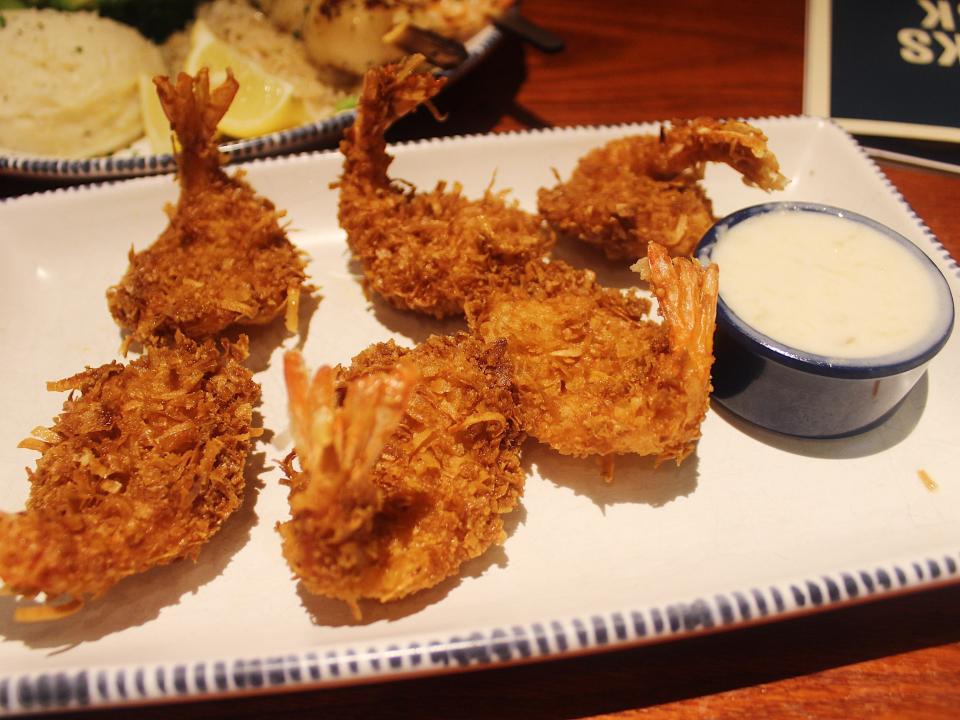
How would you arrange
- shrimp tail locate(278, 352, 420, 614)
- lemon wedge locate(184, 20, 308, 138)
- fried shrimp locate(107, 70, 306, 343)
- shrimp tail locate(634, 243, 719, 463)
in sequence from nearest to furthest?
shrimp tail locate(278, 352, 420, 614), shrimp tail locate(634, 243, 719, 463), fried shrimp locate(107, 70, 306, 343), lemon wedge locate(184, 20, 308, 138)

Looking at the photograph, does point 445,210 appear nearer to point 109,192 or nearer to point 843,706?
point 109,192

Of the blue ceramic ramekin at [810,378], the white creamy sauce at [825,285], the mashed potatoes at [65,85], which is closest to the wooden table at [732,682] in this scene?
the blue ceramic ramekin at [810,378]

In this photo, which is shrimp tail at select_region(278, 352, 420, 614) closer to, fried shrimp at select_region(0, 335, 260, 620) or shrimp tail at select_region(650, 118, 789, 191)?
fried shrimp at select_region(0, 335, 260, 620)

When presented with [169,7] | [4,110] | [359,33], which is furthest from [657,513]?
[169,7]

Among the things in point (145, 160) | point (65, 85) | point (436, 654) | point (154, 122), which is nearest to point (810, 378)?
point (436, 654)

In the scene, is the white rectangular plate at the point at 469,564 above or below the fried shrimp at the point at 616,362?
below

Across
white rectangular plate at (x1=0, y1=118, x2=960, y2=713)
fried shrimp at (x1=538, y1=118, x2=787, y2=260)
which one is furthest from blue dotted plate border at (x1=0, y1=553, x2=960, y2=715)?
fried shrimp at (x1=538, y1=118, x2=787, y2=260)

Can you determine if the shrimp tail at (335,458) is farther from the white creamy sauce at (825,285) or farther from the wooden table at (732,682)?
the white creamy sauce at (825,285)
